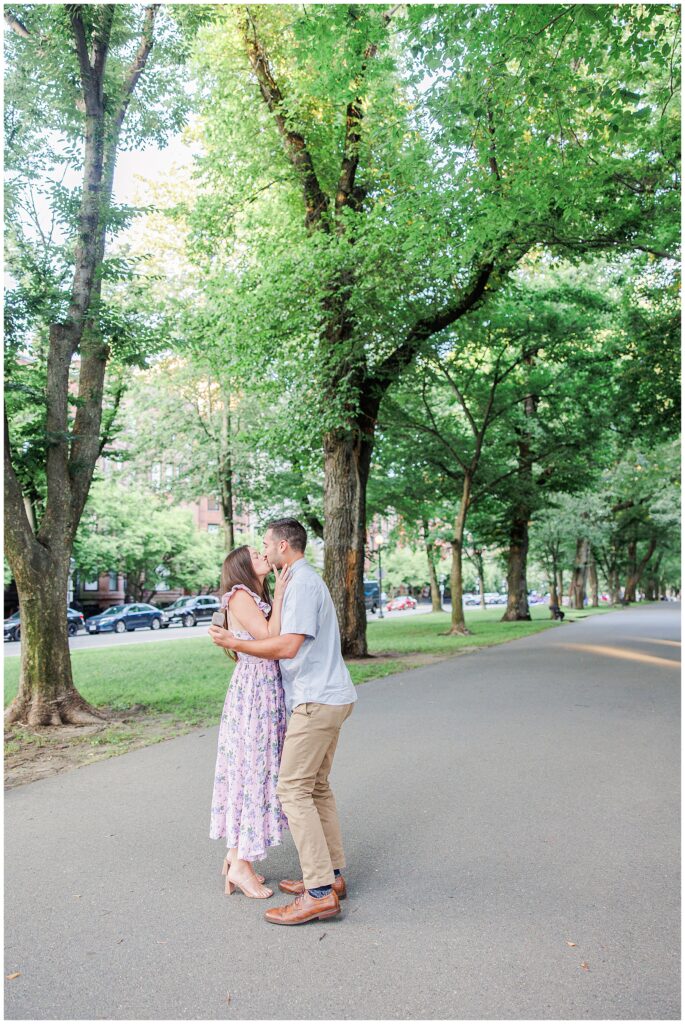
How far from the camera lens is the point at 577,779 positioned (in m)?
6.93

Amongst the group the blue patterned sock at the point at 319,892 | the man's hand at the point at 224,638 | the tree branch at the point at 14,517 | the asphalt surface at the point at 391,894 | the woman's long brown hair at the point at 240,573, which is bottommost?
the asphalt surface at the point at 391,894

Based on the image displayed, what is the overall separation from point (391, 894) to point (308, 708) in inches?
44.0

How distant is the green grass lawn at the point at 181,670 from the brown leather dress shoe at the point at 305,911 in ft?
20.4

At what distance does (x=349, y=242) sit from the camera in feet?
52.8

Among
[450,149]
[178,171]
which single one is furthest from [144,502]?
[450,149]

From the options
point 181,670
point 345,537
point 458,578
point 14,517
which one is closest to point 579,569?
point 458,578

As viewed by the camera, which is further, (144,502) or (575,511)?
(144,502)

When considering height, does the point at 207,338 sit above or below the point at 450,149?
below

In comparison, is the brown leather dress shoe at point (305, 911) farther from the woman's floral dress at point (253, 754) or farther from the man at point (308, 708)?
the woman's floral dress at point (253, 754)

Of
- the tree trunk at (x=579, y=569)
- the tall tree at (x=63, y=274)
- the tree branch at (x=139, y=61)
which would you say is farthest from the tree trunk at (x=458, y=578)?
the tree trunk at (x=579, y=569)

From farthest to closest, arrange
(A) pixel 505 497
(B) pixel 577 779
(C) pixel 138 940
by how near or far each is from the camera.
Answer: (A) pixel 505 497 < (B) pixel 577 779 < (C) pixel 138 940

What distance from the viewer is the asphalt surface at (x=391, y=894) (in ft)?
11.0

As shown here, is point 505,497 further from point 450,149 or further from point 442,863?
point 442,863

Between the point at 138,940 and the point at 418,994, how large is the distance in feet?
4.42
